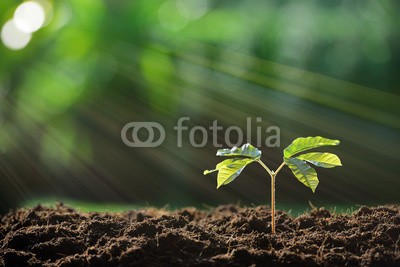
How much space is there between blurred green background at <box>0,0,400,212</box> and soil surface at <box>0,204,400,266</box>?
1.87 meters

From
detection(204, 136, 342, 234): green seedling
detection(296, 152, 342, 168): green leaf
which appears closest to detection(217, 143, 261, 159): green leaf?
detection(204, 136, 342, 234): green seedling

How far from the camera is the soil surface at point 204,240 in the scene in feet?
4.02

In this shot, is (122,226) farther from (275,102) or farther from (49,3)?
(49,3)

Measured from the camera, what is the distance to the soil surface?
1.23 meters

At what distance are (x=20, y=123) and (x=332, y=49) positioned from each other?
2568 millimetres

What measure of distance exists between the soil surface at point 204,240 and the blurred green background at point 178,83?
6.14 ft

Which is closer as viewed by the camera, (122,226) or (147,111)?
(122,226)

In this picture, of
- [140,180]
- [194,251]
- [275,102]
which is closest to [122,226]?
[194,251]

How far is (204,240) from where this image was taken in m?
1.36

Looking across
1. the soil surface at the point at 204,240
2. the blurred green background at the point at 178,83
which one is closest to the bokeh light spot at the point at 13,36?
the blurred green background at the point at 178,83

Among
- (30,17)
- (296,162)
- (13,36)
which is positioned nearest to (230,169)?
(296,162)

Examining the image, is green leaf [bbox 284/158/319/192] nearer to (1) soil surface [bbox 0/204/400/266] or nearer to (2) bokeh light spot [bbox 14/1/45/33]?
(1) soil surface [bbox 0/204/400/266]

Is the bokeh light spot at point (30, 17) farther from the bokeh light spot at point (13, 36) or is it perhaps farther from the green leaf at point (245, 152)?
the green leaf at point (245, 152)

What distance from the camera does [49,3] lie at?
4.11 m
